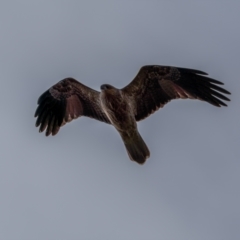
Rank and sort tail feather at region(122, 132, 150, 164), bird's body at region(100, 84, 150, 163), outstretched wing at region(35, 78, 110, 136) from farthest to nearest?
outstretched wing at region(35, 78, 110, 136) < bird's body at region(100, 84, 150, 163) < tail feather at region(122, 132, 150, 164)

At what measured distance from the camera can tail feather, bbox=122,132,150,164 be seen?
15.8m

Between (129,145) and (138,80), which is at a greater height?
(138,80)

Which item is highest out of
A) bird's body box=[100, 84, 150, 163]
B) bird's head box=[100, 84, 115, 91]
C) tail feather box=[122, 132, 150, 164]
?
bird's head box=[100, 84, 115, 91]

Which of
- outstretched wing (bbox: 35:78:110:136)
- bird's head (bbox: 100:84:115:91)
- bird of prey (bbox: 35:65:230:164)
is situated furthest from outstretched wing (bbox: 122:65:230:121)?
outstretched wing (bbox: 35:78:110:136)

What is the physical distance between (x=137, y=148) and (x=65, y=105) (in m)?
1.88

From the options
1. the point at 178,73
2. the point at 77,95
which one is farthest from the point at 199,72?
the point at 77,95

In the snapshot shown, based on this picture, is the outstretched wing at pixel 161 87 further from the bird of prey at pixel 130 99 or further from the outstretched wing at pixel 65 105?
the outstretched wing at pixel 65 105

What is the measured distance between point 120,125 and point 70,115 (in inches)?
47.2

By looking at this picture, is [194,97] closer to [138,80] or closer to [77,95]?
[138,80]

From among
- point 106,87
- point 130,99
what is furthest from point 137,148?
point 106,87

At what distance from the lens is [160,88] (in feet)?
53.2

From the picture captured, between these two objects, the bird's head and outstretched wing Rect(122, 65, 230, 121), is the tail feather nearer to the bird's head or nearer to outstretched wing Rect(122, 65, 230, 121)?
outstretched wing Rect(122, 65, 230, 121)

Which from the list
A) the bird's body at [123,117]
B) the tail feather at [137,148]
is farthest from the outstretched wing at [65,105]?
the tail feather at [137,148]

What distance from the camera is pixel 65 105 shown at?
651 inches
